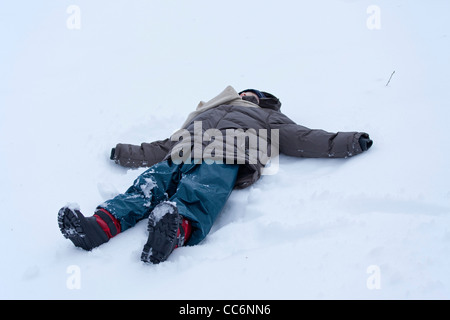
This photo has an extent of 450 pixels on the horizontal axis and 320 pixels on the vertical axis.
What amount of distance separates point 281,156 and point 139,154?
103cm

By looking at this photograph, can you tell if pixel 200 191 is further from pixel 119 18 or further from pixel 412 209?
pixel 119 18

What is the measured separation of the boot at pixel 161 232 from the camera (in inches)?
76.2

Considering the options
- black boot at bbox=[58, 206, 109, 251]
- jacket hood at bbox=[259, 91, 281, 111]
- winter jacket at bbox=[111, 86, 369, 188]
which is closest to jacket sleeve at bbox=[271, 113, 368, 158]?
winter jacket at bbox=[111, 86, 369, 188]

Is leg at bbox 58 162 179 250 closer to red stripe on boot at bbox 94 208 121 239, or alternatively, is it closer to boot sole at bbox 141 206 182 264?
red stripe on boot at bbox 94 208 121 239

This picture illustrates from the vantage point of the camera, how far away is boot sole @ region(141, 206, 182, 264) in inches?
76.2

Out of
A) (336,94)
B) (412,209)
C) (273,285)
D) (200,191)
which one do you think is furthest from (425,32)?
(273,285)

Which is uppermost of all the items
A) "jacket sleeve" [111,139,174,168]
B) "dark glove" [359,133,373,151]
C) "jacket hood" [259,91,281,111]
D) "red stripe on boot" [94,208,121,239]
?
"jacket hood" [259,91,281,111]

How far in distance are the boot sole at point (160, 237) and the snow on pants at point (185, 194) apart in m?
0.20

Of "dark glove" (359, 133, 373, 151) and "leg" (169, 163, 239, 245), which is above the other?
"dark glove" (359, 133, 373, 151)

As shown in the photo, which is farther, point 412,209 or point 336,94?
point 336,94

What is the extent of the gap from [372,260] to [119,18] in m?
5.10

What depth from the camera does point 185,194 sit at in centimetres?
227

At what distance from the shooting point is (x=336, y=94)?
3705 millimetres

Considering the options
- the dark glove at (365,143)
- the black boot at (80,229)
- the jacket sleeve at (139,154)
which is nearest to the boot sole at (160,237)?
the black boot at (80,229)
